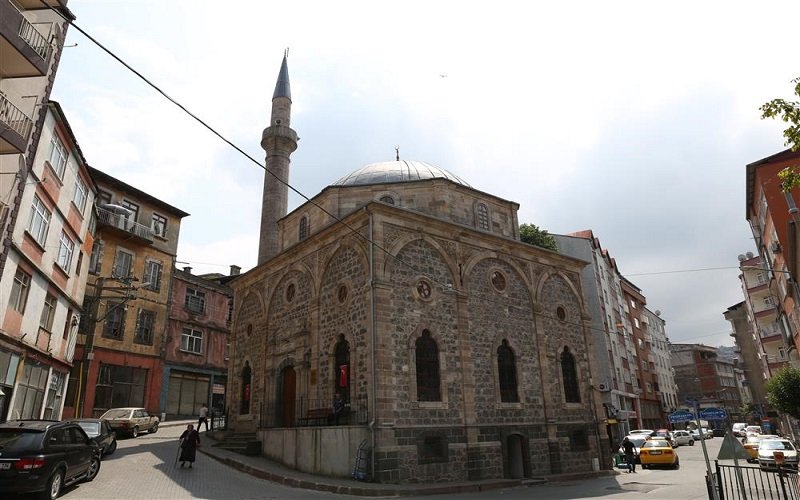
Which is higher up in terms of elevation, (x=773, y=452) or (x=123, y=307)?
(x=123, y=307)

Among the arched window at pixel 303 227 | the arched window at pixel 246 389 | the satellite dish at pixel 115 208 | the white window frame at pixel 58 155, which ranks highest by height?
the satellite dish at pixel 115 208

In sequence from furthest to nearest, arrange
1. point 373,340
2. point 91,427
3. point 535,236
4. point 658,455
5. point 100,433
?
point 535,236 → point 658,455 → point 100,433 → point 91,427 → point 373,340

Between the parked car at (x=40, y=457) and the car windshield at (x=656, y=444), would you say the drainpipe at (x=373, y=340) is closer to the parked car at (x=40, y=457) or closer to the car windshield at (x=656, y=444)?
the parked car at (x=40, y=457)

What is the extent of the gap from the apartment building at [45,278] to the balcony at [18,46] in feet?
5.77

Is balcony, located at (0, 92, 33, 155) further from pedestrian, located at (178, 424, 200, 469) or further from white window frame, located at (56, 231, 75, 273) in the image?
pedestrian, located at (178, 424, 200, 469)

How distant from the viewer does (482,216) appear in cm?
2044

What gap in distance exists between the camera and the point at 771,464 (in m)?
18.6

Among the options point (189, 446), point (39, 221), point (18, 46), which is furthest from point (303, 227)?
point (18, 46)

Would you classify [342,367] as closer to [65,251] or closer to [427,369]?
[427,369]

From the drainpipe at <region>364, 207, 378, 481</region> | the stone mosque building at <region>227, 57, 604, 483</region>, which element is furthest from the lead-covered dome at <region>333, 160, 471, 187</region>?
the drainpipe at <region>364, 207, 378, 481</region>

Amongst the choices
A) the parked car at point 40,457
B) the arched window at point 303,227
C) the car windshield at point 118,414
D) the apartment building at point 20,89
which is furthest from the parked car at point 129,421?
the arched window at point 303,227

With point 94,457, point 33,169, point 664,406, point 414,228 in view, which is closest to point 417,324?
point 414,228

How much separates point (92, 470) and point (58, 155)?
10.7 meters

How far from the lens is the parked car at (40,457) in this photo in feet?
28.5
